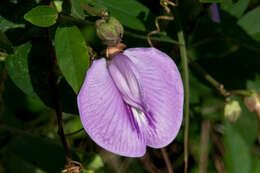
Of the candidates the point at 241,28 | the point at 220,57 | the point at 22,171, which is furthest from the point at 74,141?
the point at 241,28

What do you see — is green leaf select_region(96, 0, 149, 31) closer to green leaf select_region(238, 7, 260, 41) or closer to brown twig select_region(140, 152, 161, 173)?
green leaf select_region(238, 7, 260, 41)

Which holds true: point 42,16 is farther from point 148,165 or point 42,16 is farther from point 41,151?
point 148,165

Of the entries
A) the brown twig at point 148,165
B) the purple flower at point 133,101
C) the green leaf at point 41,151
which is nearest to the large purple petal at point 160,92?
the purple flower at point 133,101

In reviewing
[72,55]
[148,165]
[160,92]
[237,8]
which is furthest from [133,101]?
[148,165]

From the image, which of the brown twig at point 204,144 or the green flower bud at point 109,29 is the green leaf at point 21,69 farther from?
the brown twig at point 204,144

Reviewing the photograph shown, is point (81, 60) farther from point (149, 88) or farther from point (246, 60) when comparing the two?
point (246, 60)

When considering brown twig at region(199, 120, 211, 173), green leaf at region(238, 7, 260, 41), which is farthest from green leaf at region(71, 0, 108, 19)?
brown twig at region(199, 120, 211, 173)

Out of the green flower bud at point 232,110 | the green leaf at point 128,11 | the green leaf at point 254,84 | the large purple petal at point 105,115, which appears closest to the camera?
the large purple petal at point 105,115
